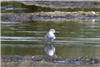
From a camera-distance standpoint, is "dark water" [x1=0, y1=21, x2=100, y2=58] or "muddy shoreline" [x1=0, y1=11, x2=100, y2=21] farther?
"muddy shoreline" [x1=0, y1=11, x2=100, y2=21]

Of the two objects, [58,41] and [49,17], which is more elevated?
[58,41]

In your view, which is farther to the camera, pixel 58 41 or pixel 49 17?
pixel 49 17

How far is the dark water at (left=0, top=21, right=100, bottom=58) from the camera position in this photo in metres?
14.7

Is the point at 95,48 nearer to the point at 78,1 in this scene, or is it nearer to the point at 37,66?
the point at 37,66

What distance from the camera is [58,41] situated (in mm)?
17719

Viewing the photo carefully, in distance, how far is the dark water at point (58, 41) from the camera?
1469 centimetres

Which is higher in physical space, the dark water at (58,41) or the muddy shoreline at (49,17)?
the dark water at (58,41)

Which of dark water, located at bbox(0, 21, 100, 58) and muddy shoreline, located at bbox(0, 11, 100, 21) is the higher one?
dark water, located at bbox(0, 21, 100, 58)

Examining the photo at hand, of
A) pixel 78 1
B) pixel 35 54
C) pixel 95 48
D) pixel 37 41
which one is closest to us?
pixel 35 54

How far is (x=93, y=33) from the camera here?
20.5 meters

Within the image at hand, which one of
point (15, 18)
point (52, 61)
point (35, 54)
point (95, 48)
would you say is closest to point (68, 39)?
point (95, 48)

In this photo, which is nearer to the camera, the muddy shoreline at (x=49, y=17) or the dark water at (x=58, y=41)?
the dark water at (x=58, y=41)

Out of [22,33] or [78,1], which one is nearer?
[22,33]

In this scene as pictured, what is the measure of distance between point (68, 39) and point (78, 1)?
3043cm
